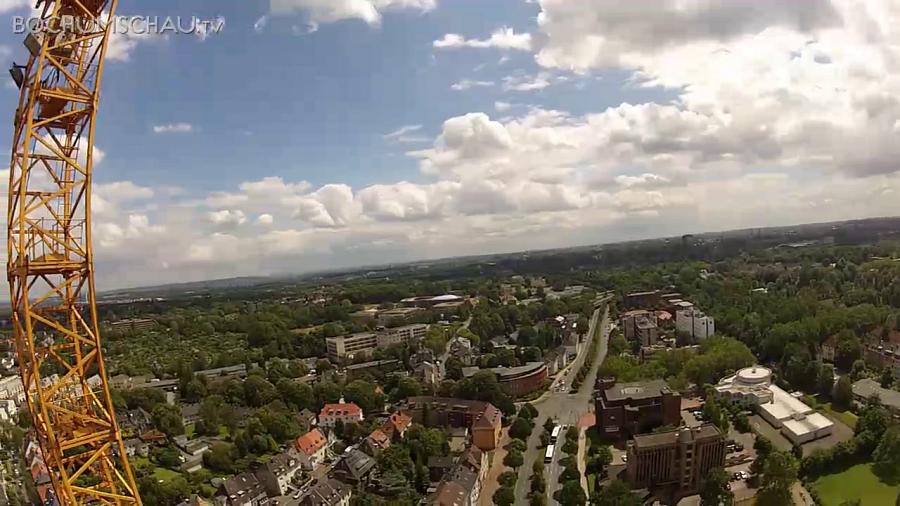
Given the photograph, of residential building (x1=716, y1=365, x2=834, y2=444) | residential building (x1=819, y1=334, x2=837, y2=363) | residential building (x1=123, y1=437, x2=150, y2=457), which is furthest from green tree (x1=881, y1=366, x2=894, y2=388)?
residential building (x1=123, y1=437, x2=150, y2=457)

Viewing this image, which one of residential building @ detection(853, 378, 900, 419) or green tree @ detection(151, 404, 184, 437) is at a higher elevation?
green tree @ detection(151, 404, 184, 437)

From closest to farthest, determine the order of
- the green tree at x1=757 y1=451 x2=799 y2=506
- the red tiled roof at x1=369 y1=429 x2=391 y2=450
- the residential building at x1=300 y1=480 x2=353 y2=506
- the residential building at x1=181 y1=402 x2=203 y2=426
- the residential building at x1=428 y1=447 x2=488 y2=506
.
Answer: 1. the green tree at x1=757 y1=451 x2=799 y2=506
2. the residential building at x1=428 y1=447 x2=488 y2=506
3. the residential building at x1=300 y1=480 x2=353 y2=506
4. the red tiled roof at x1=369 y1=429 x2=391 y2=450
5. the residential building at x1=181 y1=402 x2=203 y2=426

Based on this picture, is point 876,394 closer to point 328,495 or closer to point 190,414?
point 328,495

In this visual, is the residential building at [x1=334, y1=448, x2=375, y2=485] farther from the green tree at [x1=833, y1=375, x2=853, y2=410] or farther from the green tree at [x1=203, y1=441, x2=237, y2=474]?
the green tree at [x1=833, y1=375, x2=853, y2=410]

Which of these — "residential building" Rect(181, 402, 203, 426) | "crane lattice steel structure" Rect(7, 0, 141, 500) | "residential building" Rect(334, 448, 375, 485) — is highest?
"crane lattice steel structure" Rect(7, 0, 141, 500)

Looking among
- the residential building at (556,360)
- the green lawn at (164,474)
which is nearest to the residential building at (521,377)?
the residential building at (556,360)
